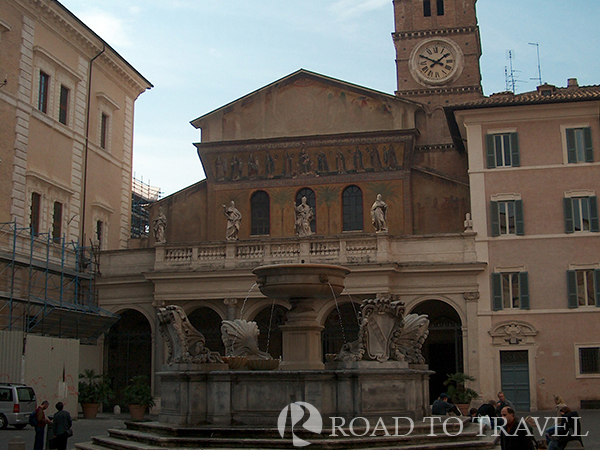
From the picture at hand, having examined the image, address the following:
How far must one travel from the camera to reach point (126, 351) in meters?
34.1

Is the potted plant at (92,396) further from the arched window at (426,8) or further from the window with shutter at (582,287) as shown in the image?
the arched window at (426,8)

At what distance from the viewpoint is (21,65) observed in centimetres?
2916

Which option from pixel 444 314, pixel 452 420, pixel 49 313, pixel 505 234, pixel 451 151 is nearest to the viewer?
pixel 452 420

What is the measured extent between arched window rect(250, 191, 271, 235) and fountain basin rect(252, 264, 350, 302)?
1800 centimetres

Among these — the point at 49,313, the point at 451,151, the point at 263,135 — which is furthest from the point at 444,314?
the point at 49,313

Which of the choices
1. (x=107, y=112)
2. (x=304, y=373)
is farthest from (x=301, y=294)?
(x=107, y=112)

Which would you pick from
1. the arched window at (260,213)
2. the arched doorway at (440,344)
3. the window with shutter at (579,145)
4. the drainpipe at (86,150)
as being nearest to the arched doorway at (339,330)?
the arched doorway at (440,344)

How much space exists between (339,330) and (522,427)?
21026 millimetres

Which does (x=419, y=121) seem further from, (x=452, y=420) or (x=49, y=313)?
(x=452, y=420)

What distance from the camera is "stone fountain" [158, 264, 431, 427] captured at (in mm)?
13961

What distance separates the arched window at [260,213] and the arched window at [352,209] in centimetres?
316

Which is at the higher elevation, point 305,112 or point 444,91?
point 444,91

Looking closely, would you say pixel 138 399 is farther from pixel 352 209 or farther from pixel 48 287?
pixel 352 209

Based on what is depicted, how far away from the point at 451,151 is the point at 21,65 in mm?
18010
